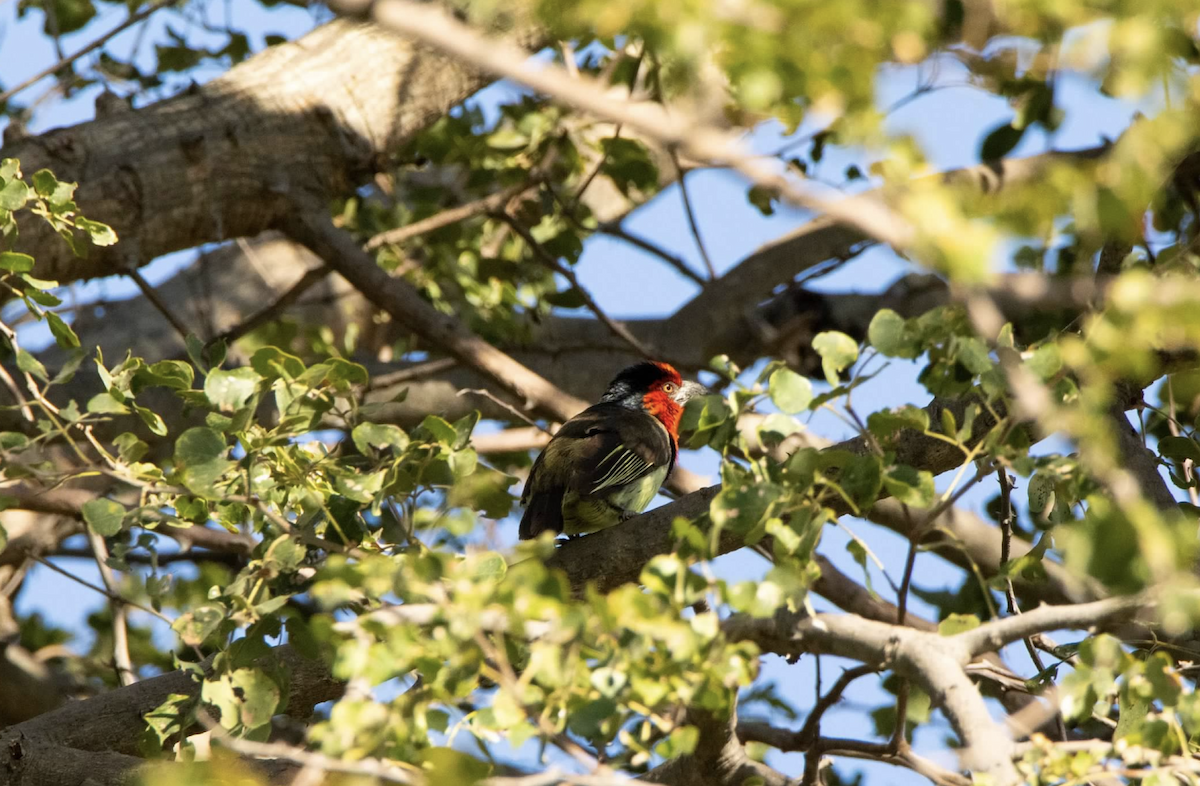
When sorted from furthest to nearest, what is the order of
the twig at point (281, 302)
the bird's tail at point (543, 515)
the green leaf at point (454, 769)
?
1. the twig at point (281, 302)
2. the bird's tail at point (543, 515)
3. the green leaf at point (454, 769)

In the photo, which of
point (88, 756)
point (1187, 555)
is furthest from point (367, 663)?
point (88, 756)

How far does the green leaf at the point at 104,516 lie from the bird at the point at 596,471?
4.63 ft

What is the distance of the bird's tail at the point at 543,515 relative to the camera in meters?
3.78

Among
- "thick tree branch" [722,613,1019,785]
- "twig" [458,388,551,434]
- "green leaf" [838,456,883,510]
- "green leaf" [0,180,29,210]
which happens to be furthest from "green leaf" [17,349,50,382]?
"green leaf" [838,456,883,510]

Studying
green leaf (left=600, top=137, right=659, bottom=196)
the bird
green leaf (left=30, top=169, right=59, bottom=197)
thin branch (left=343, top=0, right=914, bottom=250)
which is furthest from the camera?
green leaf (left=600, top=137, right=659, bottom=196)

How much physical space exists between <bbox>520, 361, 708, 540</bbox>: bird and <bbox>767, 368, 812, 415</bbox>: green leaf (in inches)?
69.3

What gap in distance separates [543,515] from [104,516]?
153cm

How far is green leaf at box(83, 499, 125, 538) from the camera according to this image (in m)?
2.56

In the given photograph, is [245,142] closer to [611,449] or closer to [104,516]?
[611,449]

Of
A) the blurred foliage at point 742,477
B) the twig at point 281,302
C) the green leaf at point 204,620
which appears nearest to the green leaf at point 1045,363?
the blurred foliage at point 742,477

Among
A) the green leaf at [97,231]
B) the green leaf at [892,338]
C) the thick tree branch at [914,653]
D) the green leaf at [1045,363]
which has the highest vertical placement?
the green leaf at [97,231]

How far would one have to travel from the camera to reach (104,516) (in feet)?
8.43

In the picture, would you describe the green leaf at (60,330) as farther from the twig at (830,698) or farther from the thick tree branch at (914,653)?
the twig at (830,698)

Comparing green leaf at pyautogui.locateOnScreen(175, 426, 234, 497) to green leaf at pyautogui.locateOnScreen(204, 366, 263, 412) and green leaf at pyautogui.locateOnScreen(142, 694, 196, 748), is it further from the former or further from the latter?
green leaf at pyautogui.locateOnScreen(142, 694, 196, 748)
